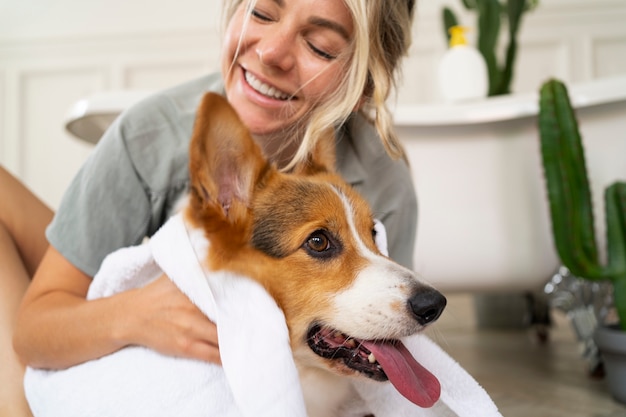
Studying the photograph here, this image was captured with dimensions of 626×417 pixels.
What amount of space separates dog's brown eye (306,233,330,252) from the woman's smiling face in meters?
0.47

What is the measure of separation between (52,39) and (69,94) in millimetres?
409

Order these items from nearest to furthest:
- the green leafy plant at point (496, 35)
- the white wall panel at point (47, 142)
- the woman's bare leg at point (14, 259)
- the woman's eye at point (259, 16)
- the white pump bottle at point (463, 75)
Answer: the woman's bare leg at point (14, 259) < the woman's eye at point (259, 16) < the white pump bottle at point (463, 75) < the green leafy plant at point (496, 35) < the white wall panel at point (47, 142)

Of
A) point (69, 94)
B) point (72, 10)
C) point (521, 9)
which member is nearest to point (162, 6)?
point (72, 10)

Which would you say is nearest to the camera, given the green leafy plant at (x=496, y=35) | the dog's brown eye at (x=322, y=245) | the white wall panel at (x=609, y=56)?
the dog's brown eye at (x=322, y=245)

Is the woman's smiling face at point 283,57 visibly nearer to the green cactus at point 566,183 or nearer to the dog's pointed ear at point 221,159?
the dog's pointed ear at point 221,159

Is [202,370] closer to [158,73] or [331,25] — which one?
[331,25]

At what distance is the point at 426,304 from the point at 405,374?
133 mm

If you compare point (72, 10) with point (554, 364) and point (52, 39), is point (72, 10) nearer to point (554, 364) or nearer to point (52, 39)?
point (52, 39)

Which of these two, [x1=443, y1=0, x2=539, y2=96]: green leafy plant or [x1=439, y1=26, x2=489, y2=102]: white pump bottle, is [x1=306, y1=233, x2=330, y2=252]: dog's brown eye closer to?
[x1=439, y1=26, x2=489, y2=102]: white pump bottle

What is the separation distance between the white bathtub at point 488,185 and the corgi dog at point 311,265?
131 cm

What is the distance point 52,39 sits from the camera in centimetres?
427

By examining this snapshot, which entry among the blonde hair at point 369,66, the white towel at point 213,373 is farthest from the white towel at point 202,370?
the blonde hair at point 369,66

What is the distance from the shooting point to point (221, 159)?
1.10 metres

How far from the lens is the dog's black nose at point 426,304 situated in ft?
3.30
